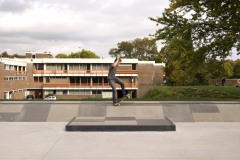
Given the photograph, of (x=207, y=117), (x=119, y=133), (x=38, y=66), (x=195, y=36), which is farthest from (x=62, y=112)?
(x=38, y=66)

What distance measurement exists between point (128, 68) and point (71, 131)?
57214mm

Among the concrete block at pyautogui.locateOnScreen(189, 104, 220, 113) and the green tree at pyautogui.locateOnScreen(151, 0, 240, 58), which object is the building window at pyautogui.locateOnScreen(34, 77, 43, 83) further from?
the concrete block at pyautogui.locateOnScreen(189, 104, 220, 113)

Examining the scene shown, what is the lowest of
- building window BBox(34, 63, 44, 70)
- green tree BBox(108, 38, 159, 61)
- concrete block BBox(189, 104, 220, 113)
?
concrete block BBox(189, 104, 220, 113)

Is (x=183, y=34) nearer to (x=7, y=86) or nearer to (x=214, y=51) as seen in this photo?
(x=214, y=51)

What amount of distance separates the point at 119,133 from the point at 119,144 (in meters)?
1.43

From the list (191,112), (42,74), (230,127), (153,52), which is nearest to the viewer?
(230,127)

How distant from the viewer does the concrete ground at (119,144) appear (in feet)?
19.8

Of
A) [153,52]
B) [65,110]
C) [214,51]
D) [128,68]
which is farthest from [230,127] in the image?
[153,52]

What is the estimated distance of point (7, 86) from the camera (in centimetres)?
5194

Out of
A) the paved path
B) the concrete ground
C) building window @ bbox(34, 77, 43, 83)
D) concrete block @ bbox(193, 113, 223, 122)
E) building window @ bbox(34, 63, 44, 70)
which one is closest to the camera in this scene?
the concrete ground

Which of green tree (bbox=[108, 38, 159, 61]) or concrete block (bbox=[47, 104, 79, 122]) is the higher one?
green tree (bbox=[108, 38, 159, 61])

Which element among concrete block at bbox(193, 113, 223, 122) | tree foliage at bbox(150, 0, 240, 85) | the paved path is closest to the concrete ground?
concrete block at bbox(193, 113, 223, 122)

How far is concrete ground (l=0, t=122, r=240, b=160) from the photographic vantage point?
604cm

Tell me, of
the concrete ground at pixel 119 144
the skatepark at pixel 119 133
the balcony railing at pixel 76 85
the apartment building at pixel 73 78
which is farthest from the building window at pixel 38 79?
the concrete ground at pixel 119 144
